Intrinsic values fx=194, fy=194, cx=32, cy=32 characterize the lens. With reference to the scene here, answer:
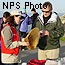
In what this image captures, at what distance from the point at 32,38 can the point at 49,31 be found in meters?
0.49

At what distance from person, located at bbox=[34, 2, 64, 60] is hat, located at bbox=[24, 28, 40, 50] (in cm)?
15

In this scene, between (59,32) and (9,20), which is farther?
(59,32)

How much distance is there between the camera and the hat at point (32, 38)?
3315 mm

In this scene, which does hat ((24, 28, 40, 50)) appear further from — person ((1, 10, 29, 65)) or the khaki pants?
the khaki pants

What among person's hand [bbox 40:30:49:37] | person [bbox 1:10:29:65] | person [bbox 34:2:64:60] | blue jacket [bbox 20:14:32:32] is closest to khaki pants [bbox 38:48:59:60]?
person [bbox 34:2:64:60]

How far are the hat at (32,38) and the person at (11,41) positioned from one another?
0.10 metres

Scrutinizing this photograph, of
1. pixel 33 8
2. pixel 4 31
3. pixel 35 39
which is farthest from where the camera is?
pixel 33 8

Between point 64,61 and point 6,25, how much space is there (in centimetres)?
128

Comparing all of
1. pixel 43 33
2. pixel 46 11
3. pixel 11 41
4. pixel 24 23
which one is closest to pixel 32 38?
pixel 43 33

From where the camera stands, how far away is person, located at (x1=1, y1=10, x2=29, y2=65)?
10.4 ft

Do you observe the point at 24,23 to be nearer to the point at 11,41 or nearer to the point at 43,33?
the point at 43,33

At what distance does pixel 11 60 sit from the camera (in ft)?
11.1

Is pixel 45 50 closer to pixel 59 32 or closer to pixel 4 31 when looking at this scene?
pixel 59 32

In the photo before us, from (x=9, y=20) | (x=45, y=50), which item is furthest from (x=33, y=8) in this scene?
(x=9, y=20)
